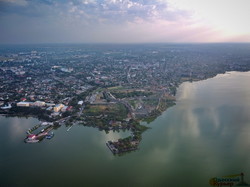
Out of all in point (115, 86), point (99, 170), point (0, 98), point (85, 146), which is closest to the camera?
point (99, 170)

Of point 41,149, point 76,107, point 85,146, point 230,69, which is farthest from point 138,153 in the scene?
point 230,69

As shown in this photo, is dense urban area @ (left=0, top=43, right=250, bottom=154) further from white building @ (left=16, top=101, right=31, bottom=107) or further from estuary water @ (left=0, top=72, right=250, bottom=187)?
estuary water @ (left=0, top=72, right=250, bottom=187)

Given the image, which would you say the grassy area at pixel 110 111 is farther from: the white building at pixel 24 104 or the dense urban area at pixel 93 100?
the white building at pixel 24 104

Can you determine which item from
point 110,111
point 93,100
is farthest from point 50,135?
point 93,100

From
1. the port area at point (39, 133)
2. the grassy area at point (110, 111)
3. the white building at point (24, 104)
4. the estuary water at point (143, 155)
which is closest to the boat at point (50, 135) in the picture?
the port area at point (39, 133)

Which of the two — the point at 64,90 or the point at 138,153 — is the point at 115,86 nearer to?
the point at 64,90

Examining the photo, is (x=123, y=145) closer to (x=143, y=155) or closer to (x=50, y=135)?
(x=143, y=155)
